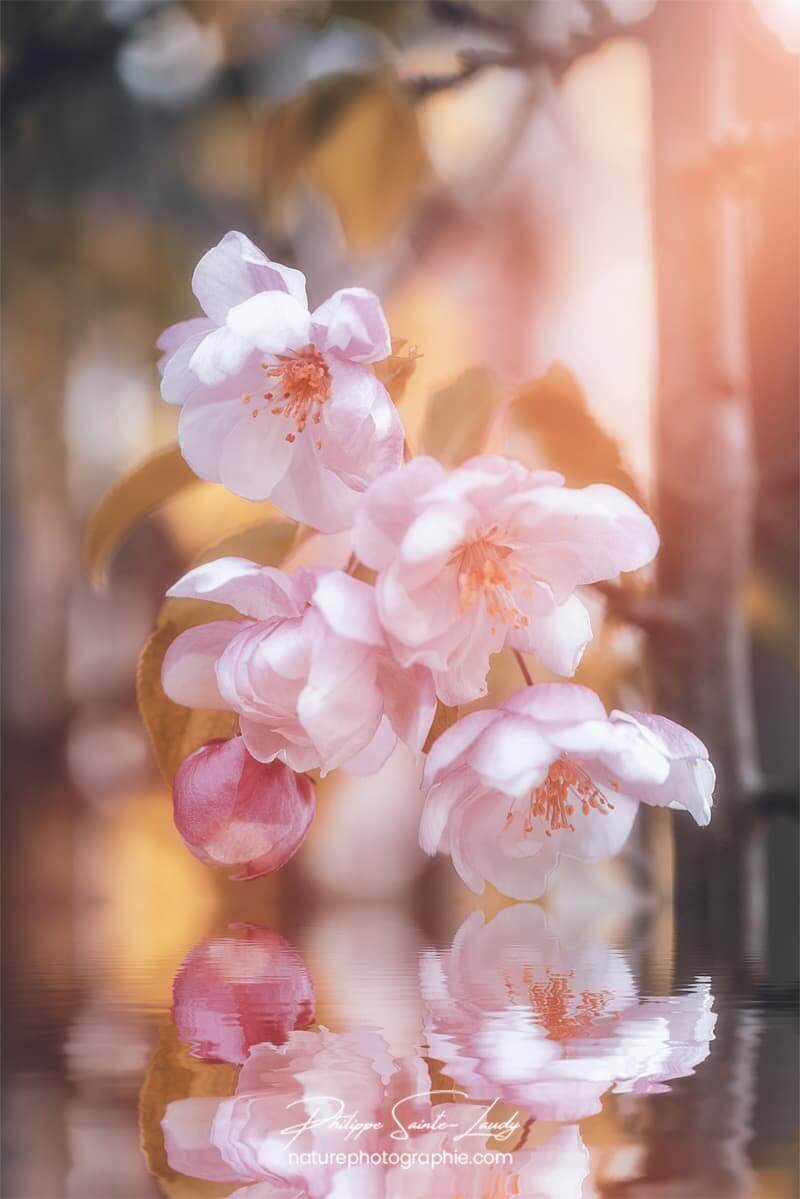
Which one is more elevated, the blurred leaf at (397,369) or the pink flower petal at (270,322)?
the blurred leaf at (397,369)

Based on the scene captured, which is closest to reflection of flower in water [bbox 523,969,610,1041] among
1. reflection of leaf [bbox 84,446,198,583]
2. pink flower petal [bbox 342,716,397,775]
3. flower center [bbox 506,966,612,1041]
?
flower center [bbox 506,966,612,1041]

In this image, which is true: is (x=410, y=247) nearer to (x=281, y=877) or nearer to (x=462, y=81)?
(x=462, y=81)

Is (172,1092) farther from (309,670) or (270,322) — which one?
(270,322)

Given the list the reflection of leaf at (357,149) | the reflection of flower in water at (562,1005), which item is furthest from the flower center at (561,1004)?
the reflection of leaf at (357,149)

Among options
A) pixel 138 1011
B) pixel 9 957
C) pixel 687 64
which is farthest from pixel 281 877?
pixel 687 64

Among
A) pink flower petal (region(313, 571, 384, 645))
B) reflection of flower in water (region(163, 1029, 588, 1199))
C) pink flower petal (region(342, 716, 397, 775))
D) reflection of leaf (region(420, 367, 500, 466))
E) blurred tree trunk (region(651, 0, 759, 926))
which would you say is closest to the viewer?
reflection of flower in water (region(163, 1029, 588, 1199))

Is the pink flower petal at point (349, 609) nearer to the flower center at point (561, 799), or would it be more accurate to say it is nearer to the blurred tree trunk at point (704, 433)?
the flower center at point (561, 799)
